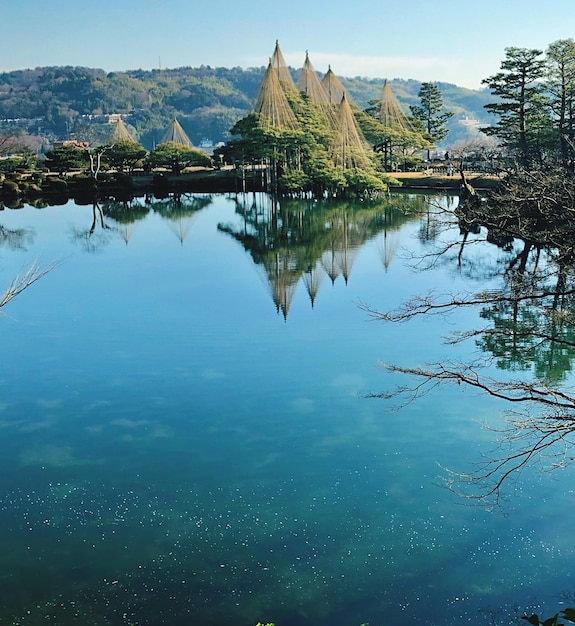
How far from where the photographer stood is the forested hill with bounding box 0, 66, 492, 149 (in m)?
95.4

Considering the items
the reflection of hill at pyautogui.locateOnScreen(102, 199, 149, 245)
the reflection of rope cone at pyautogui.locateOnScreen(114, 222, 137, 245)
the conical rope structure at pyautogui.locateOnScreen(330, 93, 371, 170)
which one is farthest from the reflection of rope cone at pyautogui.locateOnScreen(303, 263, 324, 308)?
the conical rope structure at pyautogui.locateOnScreen(330, 93, 371, 170)

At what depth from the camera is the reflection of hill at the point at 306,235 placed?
13.9 meters

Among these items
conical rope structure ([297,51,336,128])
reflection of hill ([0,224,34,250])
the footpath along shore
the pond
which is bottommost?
the pond

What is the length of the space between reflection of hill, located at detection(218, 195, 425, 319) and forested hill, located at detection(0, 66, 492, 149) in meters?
61.7

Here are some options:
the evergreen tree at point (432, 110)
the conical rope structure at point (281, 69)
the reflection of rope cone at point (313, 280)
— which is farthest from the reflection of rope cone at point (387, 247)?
the evergreen tree at point (432, 110)

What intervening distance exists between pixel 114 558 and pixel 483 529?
8.69 ft

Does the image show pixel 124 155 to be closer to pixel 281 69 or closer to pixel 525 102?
pixel 281 69

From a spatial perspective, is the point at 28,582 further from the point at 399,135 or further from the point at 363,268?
the point at 399,135

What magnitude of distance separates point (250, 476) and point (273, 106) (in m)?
22.6

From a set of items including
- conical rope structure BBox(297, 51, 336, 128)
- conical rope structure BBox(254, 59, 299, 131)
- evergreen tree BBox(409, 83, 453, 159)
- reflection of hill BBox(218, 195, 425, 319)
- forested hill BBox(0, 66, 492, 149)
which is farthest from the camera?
forested hill BBox(0, 66, 492, 149)

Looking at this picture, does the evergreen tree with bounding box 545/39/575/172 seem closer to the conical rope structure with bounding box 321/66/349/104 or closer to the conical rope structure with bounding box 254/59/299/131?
the conical rope structure with bounding box 254/59/299/131

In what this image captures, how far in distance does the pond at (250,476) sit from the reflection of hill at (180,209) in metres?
8.75

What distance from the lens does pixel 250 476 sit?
6.14 m

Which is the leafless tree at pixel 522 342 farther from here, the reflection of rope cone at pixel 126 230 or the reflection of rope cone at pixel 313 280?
the reflection of rope cone at pixel 126 230
